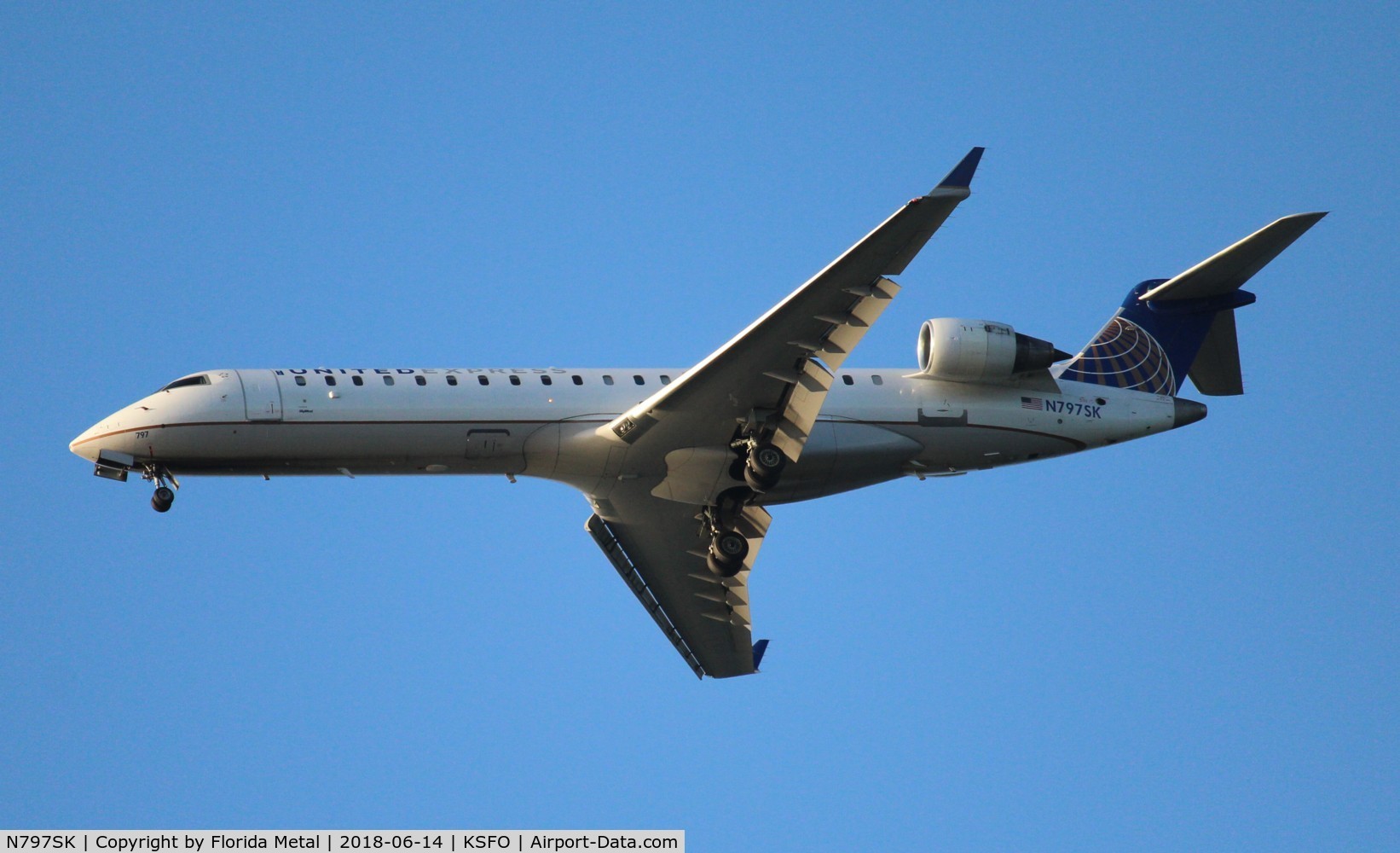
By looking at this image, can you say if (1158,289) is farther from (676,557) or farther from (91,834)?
(91,834)

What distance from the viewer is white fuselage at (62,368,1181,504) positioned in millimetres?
27859

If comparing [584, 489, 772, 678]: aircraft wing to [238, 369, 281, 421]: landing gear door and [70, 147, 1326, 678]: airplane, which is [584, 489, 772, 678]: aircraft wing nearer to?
[70, 147, 1326, 678]: airplane

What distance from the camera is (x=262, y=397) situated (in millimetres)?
27953

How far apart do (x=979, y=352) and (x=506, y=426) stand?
7.88 metres

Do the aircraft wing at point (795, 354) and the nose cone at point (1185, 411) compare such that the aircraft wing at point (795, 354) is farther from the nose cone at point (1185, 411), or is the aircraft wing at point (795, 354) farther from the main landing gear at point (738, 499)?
the nose cone at point (1185, 411)

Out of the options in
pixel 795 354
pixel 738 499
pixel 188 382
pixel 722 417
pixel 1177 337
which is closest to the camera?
pixel 795 354

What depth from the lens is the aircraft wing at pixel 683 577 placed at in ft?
101

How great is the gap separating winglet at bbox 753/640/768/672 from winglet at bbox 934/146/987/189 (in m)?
13.3

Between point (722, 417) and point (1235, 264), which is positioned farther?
point (1235, 264)

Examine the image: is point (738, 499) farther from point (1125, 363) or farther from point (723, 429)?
point (1125, 363)

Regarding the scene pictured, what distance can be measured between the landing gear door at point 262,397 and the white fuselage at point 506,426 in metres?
0.02

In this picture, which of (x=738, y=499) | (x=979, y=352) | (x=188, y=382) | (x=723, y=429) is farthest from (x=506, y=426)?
(x=979, y=352)

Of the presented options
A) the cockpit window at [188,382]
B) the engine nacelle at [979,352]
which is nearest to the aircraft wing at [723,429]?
the engine nacelle at [979,352]

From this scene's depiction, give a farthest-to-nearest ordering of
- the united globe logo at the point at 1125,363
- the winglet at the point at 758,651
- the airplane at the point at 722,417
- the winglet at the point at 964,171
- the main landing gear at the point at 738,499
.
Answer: the winglet at the point at 758,651, the united globe logo at the point at 1125,363, the main landing gear at the point at 738,499, the airplane at the point at 722,417, the winglet at the point at 964,171
